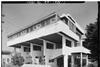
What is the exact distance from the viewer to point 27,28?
1.57m

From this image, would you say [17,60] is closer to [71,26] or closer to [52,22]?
[52,22]

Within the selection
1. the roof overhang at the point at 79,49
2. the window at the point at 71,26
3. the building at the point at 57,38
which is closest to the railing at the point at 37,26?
the building at the point at 57,38

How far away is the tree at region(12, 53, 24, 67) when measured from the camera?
5.32ft

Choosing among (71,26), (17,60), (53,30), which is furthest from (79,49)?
(17,60)

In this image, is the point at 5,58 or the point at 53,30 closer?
the point at 5,58

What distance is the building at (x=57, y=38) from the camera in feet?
5.21

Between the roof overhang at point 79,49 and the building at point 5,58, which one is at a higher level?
the roof overhang at point 79,49

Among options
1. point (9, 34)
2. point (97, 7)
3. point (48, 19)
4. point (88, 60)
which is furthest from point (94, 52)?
point (9, 34)

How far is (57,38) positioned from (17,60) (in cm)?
63

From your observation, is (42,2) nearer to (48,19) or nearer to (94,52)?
(48,19)

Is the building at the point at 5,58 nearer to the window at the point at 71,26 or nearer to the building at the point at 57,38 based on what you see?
the building at the point at 57,38

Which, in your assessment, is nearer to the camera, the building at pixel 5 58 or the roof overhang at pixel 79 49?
the building at pixel 5 58

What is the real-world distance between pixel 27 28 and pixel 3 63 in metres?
0.51

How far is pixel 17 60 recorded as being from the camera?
1645mm
